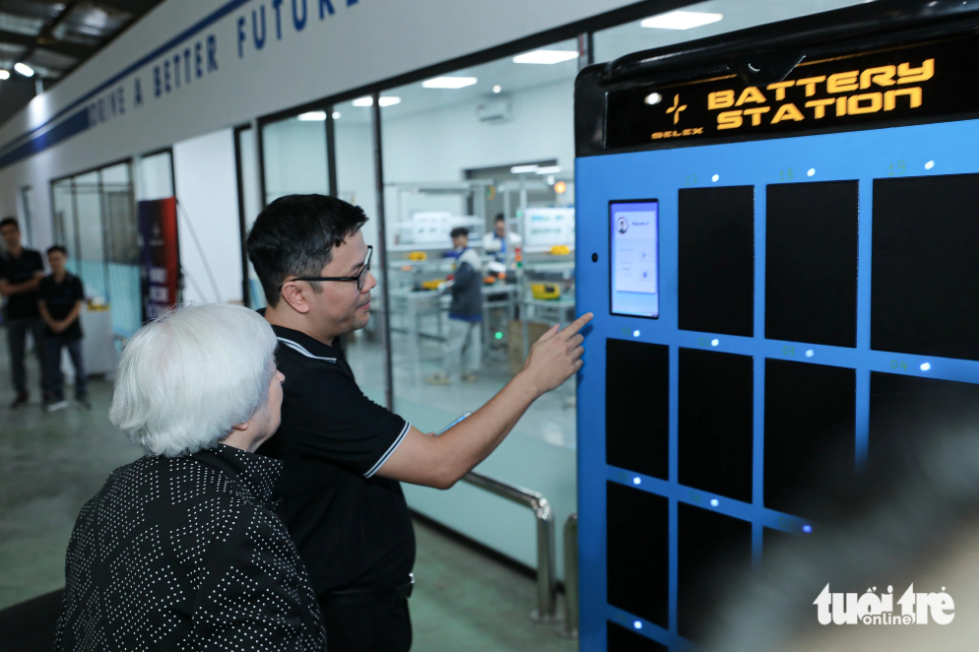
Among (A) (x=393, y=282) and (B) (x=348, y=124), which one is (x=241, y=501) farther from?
(A) (x=393, y=282)

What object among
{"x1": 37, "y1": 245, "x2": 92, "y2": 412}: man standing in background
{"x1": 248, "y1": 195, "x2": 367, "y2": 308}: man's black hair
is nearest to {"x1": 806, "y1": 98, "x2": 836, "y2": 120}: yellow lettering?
{"x1": 248, "y1": 195, "x2": 367, "y2": 308}: man's black hair

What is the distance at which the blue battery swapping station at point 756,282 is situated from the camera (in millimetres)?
1100

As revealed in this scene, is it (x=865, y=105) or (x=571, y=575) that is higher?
(x=865, y=105)

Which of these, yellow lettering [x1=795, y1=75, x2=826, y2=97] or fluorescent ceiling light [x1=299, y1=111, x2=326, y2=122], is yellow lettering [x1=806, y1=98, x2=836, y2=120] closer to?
yellow lettering [x1=795, y1=75, x2=826, y2=97]

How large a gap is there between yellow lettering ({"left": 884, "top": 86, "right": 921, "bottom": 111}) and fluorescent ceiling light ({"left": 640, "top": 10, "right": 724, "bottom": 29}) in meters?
1.15

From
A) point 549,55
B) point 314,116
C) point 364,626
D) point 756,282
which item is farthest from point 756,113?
point 314,116

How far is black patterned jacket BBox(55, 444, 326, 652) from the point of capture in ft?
3.27

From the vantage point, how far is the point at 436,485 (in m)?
1.54

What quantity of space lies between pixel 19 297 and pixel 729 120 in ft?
23.3

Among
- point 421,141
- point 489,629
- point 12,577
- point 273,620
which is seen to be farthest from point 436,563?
point 421,141

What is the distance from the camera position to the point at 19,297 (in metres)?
6.73

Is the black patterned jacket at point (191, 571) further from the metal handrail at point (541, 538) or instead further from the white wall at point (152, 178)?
the white wall at point (152, 178)

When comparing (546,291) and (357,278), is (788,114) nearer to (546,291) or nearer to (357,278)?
(357,278)

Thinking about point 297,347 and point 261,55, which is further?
point 261,55
